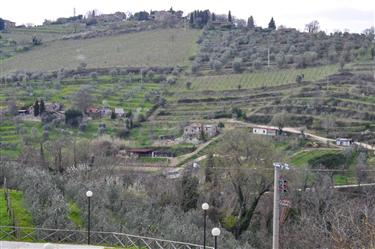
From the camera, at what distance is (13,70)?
64.9m

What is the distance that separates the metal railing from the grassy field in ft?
166

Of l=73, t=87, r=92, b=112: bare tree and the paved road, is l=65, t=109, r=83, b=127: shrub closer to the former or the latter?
l=73, t=87, r=92, b=112: bare tree

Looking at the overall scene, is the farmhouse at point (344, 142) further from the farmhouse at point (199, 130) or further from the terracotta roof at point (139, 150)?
the terracotta roof at point (139, 150)

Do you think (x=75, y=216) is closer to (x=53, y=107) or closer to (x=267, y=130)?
(x=267, y=130)

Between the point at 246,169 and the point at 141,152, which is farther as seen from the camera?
the point at 141,152

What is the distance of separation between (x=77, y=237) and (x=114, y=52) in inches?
2331

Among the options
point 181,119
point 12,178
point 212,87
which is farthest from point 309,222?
point 212,87

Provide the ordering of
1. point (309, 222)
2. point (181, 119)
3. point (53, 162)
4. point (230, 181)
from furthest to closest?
point (181, 119)
point (53, 162)
point (230, 181)
point (309, 222)

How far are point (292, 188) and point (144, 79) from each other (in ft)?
123

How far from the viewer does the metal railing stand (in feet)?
54.5

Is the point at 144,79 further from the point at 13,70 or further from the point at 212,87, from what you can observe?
the point at 13,70

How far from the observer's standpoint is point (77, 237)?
1716 cm

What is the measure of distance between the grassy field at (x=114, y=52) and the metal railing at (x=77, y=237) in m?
50.4

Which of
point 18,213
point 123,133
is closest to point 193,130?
point 123,133
